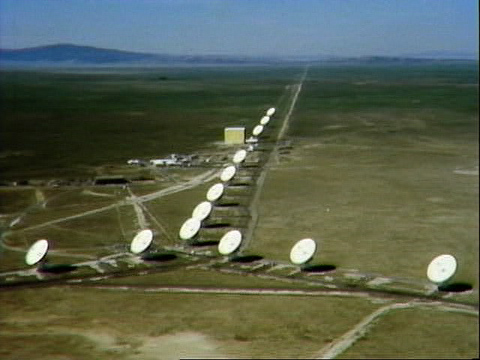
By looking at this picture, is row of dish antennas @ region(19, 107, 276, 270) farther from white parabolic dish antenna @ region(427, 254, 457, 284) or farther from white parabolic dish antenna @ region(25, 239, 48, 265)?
white parabolic dish antenna @ region(427, 254, 457, 284)

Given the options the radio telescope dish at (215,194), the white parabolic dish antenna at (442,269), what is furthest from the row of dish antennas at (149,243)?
the white parabolic dish antenna at (442,269)

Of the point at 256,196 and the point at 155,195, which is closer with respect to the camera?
the point at 256,196

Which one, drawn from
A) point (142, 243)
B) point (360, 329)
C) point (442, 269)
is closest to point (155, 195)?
point (142, 243)

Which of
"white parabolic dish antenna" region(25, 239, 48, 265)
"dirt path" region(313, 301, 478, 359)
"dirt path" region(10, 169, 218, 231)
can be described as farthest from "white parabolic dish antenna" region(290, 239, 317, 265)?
"dirt path" region(10, 169, 218, 231)

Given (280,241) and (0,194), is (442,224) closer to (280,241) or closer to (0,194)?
(280,241)

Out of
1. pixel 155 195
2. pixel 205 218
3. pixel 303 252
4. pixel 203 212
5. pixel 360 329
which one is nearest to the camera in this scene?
pixel 360 329

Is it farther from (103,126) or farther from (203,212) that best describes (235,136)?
(203,212)

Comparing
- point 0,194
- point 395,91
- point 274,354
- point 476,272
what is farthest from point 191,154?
point 395,91
